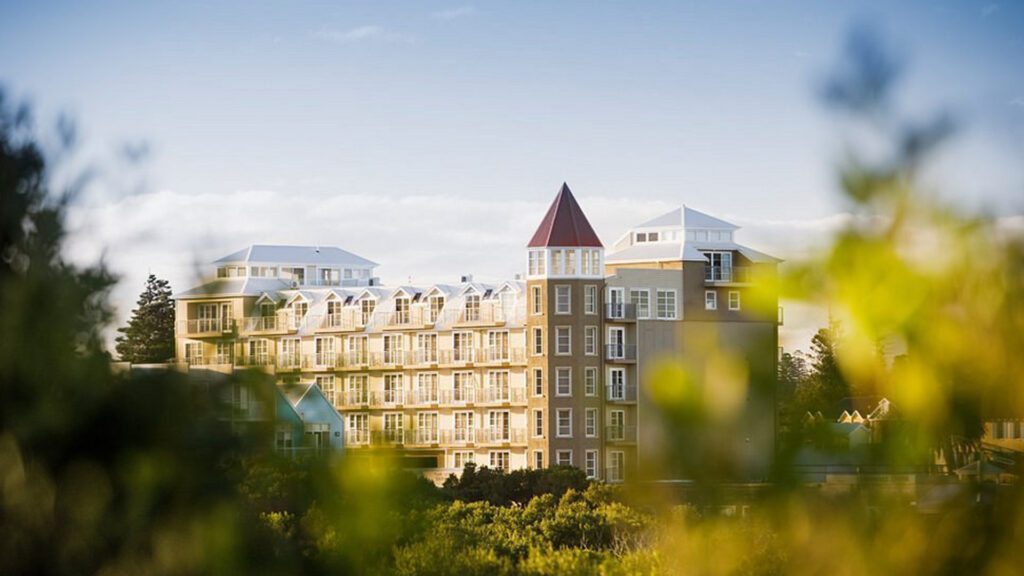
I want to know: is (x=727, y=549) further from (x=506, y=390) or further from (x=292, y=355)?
(x=506, y=390)

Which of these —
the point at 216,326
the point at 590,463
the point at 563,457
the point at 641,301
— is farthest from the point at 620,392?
the point at 216,326

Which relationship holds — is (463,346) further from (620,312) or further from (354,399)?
(354,399)

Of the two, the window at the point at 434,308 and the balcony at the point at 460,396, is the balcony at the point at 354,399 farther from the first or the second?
the window at the point at 434,308

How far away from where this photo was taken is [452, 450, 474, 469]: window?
179ft

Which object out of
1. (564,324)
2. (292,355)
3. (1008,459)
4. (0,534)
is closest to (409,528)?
(292,355)

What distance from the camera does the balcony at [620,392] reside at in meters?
53.9

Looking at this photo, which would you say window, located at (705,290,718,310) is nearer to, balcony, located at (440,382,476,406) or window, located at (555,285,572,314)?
window, located at (555,285,572,314)

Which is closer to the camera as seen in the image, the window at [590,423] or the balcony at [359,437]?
the balcony at [359,437]

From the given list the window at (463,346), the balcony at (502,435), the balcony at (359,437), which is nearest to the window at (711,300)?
the balcony at (502,435)

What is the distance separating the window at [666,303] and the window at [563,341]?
13.5 feet

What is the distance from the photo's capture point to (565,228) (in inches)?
2148

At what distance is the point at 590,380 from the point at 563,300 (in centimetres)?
324

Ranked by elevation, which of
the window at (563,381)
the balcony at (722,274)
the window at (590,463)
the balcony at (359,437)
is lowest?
the window at (590,463)

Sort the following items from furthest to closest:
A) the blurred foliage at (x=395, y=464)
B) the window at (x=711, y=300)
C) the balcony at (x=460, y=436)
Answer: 1. the window at (x=711, y=300)
2. the balcony at (x=460, y=436)
3. the blurred foliage at (x=395, y=464)
